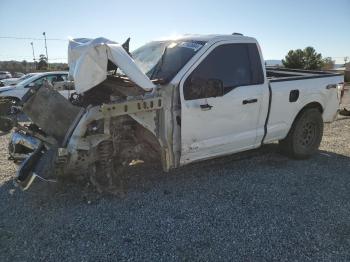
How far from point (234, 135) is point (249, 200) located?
40.5 inches

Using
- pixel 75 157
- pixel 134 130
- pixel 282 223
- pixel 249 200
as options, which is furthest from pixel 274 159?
pixel 75 157

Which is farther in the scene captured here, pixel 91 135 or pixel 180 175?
pixel 180 175

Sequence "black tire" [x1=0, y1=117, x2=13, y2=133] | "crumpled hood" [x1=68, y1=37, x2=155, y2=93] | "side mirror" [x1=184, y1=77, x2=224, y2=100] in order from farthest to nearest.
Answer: "black tire" [x1=0, y1=117, x2=13, y2=133] → "side mirror" [x1=184, y1=77, x2=224, y2=100] → "crumpled hood" [x1=68, y1=37, x2=155, y2=93]

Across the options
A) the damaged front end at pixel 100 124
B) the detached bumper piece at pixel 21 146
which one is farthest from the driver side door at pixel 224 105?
the detached bumper piece at pixel 21 146

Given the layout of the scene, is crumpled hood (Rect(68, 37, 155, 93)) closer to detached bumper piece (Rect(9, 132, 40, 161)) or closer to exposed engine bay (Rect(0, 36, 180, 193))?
exposed engine bay (Rect(0, 36, 180, 193))

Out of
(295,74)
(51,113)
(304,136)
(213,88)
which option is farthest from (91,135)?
(295,74)

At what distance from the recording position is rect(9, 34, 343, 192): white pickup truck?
4086 millimetres

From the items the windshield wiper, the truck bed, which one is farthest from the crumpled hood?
the truck bed

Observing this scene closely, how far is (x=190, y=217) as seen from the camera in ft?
13.2

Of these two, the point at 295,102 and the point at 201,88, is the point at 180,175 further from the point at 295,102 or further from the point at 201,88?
the point at 295,102

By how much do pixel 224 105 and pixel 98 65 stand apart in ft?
5.84

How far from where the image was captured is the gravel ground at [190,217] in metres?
3.36

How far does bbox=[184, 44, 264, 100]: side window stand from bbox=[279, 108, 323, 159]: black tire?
1306mm

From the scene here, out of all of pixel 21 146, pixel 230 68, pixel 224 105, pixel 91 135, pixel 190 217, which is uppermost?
pixel 230 68
